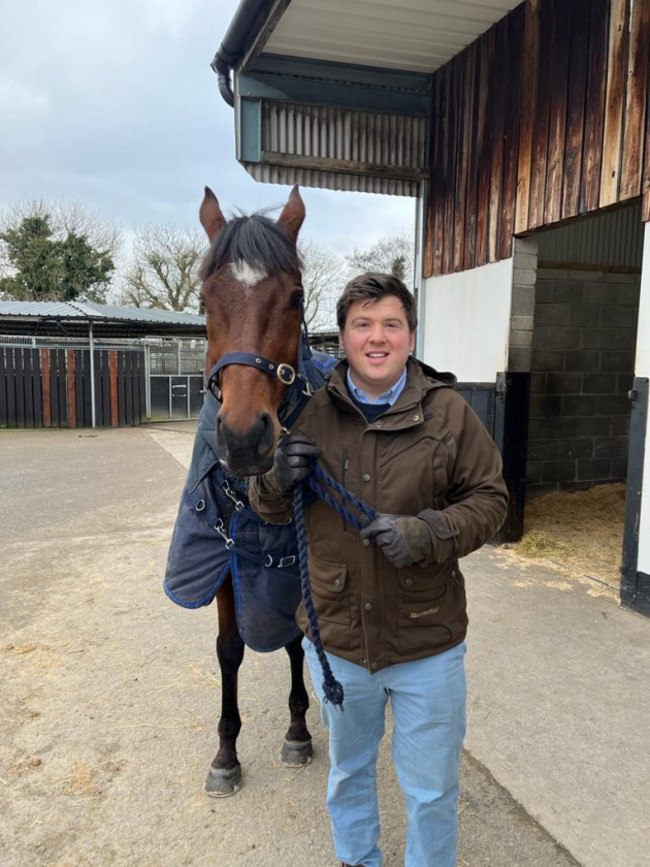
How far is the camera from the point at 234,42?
461 centimetres

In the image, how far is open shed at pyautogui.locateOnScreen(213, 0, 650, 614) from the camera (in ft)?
11.9

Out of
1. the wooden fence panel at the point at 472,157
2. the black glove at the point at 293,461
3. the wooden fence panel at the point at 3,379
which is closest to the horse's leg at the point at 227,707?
the black glove at the point at 293,461

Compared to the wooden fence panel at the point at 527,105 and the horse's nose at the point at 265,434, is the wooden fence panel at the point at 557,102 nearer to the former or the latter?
the wooden fence panel at the point at 527,105

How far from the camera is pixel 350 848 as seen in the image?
1.53 meters

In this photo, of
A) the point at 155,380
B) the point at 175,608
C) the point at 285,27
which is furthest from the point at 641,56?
the point at 155,380

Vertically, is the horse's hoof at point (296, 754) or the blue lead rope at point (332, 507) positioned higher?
the blue lead rope at point (332, 507)

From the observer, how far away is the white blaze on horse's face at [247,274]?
4.94ft

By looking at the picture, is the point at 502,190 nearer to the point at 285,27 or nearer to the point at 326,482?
the point at 285,27

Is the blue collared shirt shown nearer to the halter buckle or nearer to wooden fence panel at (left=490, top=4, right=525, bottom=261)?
the halter buckle

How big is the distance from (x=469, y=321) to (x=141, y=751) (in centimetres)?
419

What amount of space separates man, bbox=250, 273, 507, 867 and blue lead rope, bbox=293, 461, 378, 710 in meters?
0.04

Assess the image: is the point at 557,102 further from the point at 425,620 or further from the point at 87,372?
the point at 87,372

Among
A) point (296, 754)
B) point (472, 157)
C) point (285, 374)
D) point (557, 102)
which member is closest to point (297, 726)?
point (296, 754)

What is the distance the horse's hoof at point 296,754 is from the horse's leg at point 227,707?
7.5 inches
